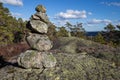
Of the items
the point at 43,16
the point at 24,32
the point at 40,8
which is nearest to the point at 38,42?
the point at 43,16

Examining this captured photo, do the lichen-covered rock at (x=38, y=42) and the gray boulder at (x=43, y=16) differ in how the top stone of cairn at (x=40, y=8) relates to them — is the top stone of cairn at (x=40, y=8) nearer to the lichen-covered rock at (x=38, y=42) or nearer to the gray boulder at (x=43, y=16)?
the gray boulder at (x=43, y=16)

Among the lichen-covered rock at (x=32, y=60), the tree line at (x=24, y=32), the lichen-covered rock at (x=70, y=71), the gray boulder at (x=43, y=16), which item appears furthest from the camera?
the tree line at (x=24, y=32)

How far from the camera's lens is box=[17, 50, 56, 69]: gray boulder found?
49.1 feet

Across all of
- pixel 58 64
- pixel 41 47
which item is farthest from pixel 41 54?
pixel 58 64

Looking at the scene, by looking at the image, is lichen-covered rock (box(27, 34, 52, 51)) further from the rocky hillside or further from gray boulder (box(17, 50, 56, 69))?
the rocky hillside

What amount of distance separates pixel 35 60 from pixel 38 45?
3.08 ft

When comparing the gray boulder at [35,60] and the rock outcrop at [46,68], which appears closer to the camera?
the rock outcrop at [46,68]

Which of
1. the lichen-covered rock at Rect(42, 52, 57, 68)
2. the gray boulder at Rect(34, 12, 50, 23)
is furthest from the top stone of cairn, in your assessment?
the lichen-covered rock at Rect(42, 52, 57, 68)

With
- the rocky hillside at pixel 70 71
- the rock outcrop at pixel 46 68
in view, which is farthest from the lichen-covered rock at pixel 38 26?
the rocky hillside at pixel 70 71

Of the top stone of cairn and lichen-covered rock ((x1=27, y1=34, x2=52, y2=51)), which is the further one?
the top stone of cairn

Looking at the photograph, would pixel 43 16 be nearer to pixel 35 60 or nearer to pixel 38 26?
pixel 38 26

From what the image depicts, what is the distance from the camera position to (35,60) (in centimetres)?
1496

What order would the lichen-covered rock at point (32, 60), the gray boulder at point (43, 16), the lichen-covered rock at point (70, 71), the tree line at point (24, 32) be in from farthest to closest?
the tree line at point (24, 32) < the gray boulder at point (43, 16) < the lichen-covered rock at point (32, 60) < the lichen-covered rock at point (70, 71)

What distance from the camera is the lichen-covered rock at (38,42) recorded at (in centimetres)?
1483
